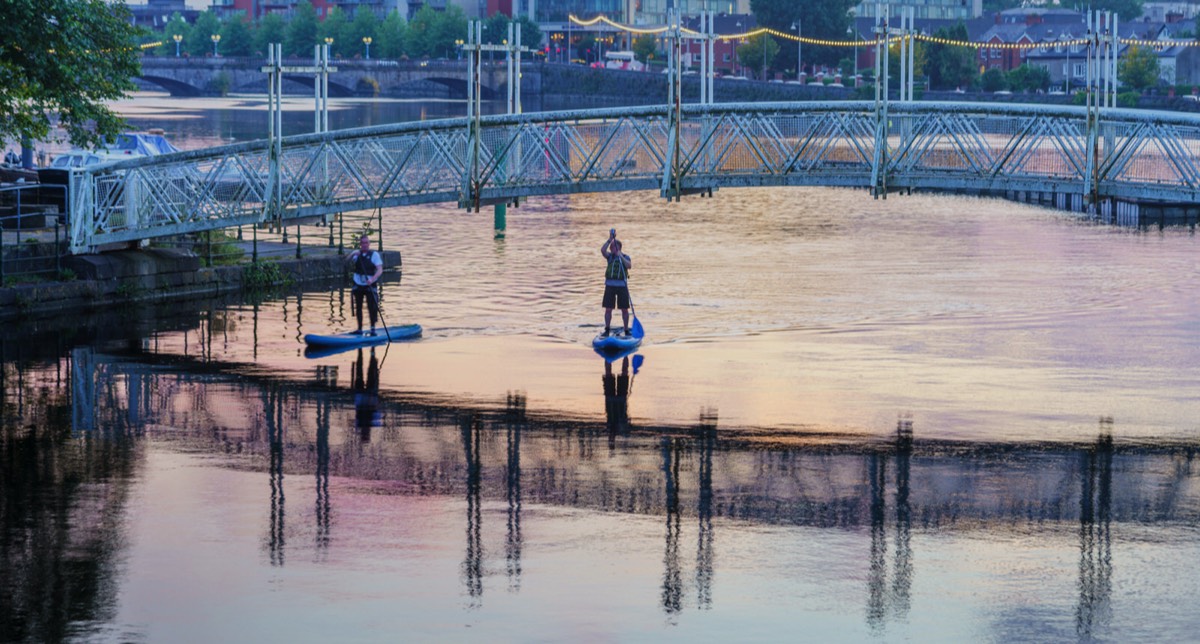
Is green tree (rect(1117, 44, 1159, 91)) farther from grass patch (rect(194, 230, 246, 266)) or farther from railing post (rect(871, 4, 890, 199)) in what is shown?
railing post (rect(871, 4, 890, 199))

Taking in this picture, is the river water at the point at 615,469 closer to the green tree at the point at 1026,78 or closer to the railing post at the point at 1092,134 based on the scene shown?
the railing post at the point at 1092,134

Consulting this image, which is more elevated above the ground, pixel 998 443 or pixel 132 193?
pixel 132 193

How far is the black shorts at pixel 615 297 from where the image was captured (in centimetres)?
3950

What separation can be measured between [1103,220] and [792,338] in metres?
41.5

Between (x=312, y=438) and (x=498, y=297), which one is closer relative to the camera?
(x=312, y=438)

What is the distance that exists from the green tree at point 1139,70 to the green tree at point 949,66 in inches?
584

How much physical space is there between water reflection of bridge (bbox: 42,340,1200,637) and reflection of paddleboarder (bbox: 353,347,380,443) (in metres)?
0.13

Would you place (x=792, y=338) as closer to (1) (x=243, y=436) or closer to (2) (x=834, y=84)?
(1) (x=243, y=436)

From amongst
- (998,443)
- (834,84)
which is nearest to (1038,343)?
(998,443)

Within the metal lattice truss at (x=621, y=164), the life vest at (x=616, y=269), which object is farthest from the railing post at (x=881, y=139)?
the life vest at (x=616, y=269)

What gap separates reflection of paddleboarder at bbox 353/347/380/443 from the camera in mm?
30734

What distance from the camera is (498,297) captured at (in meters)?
49.3

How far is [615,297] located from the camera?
39.5m

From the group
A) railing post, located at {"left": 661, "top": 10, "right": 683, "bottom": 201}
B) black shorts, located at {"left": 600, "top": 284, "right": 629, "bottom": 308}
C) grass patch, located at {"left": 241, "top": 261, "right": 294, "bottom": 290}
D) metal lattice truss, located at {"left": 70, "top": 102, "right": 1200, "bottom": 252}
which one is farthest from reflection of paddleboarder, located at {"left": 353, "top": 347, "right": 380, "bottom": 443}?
grass patch, located at {"left": 241, "top": 261, "right": 294, "bottom": 290}
